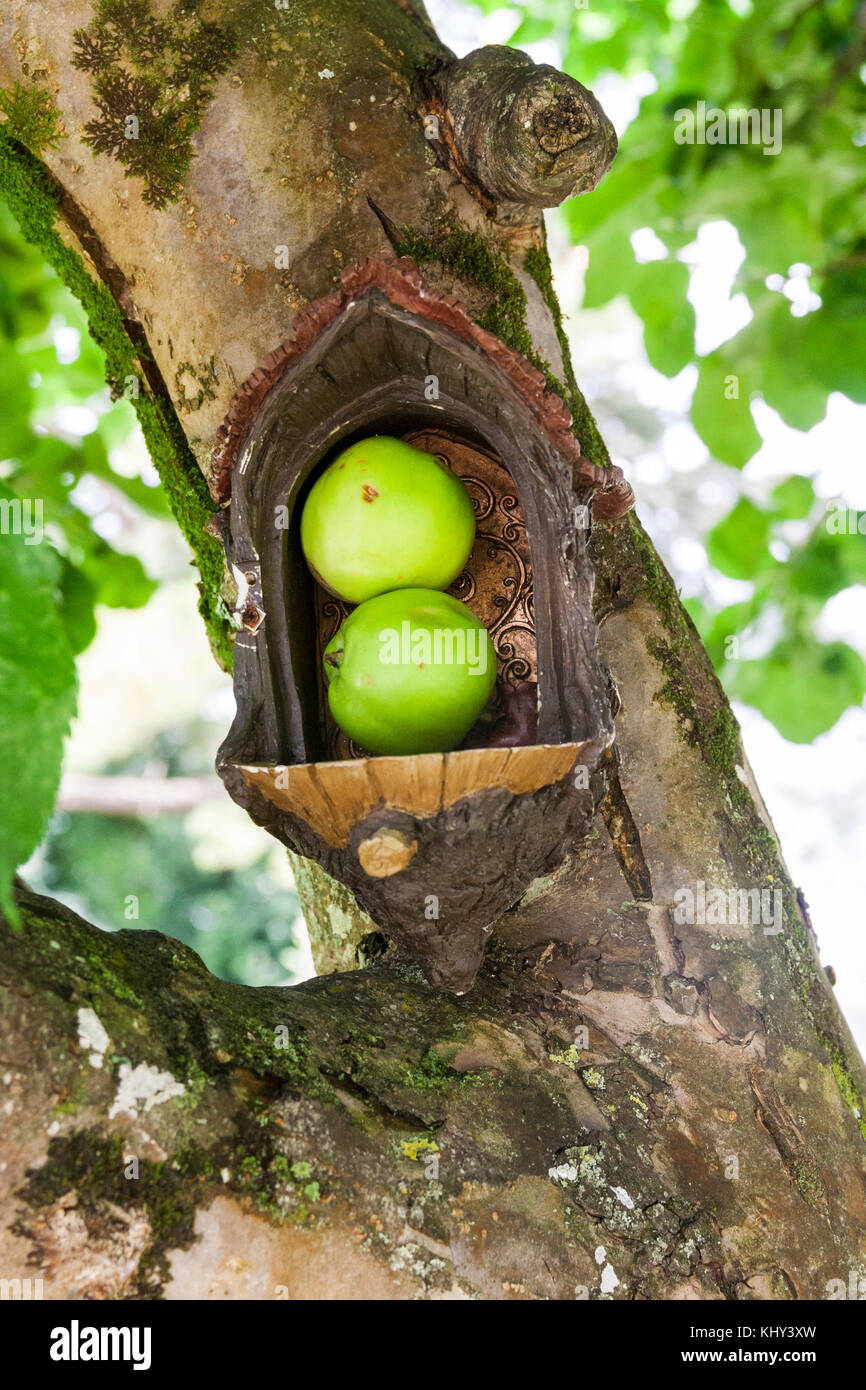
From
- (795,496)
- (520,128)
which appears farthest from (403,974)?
(795,496)

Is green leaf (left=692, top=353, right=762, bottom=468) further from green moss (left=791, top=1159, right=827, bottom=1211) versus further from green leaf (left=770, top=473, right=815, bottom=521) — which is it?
green moss (left=791, top=1159, right=827, bottom=1211)

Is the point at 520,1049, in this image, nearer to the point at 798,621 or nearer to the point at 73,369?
the point at 798,621

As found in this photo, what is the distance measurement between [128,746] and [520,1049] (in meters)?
11.5

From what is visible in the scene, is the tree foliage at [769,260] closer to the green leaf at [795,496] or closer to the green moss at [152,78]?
the green leaf at [795,496]

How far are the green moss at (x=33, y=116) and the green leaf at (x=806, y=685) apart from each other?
2.07m

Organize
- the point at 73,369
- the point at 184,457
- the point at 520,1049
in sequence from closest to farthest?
the point at 520,1049
the point at 184,457
the point at 73,369

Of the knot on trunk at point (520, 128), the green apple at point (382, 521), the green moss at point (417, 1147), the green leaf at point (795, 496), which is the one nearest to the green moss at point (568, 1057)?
the green moss at point (417, 1147)

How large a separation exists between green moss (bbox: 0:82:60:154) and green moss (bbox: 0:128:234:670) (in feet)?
0.12

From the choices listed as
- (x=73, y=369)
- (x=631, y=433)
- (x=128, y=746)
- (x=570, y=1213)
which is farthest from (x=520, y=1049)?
(x=631, y=433)

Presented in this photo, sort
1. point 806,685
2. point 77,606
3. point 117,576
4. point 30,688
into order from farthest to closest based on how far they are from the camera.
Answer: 1. point 117,576
2. point 806,685
3. point 77,606
4. point 30,688

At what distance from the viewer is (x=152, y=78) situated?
1451 millimetres

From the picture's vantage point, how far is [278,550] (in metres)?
1.41

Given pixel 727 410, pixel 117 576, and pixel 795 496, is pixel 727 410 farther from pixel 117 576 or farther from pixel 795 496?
pixel 117 576

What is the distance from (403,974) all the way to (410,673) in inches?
18.5
